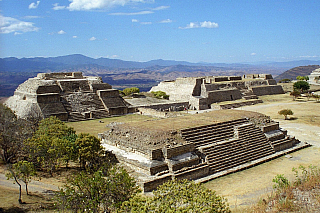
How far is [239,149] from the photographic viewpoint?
15.2m

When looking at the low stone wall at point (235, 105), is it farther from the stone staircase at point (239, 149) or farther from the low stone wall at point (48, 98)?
the low stone wall at point (48, 98)

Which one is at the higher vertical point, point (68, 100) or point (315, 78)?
point (315, 78)

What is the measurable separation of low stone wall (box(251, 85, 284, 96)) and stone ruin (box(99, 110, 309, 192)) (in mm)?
25205

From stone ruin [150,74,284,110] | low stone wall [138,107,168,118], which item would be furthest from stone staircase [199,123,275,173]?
stone ruin [150,74,284,110]

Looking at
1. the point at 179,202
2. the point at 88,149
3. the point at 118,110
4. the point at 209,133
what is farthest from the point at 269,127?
the point at 118,110

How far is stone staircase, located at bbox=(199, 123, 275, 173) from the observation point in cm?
1384

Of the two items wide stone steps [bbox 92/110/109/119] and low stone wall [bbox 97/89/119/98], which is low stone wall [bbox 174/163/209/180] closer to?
wide stone steps [bbox 92/110/109/119]

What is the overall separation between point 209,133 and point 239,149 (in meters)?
1.70

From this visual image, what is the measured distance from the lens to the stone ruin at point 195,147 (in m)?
12.4

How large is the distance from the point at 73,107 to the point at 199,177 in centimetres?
1771

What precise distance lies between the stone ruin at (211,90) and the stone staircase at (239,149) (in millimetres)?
16482

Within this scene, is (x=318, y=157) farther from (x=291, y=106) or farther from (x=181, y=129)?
(x=291, y=106)

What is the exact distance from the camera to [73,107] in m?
27.4

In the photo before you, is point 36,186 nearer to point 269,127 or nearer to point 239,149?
point 239,149
